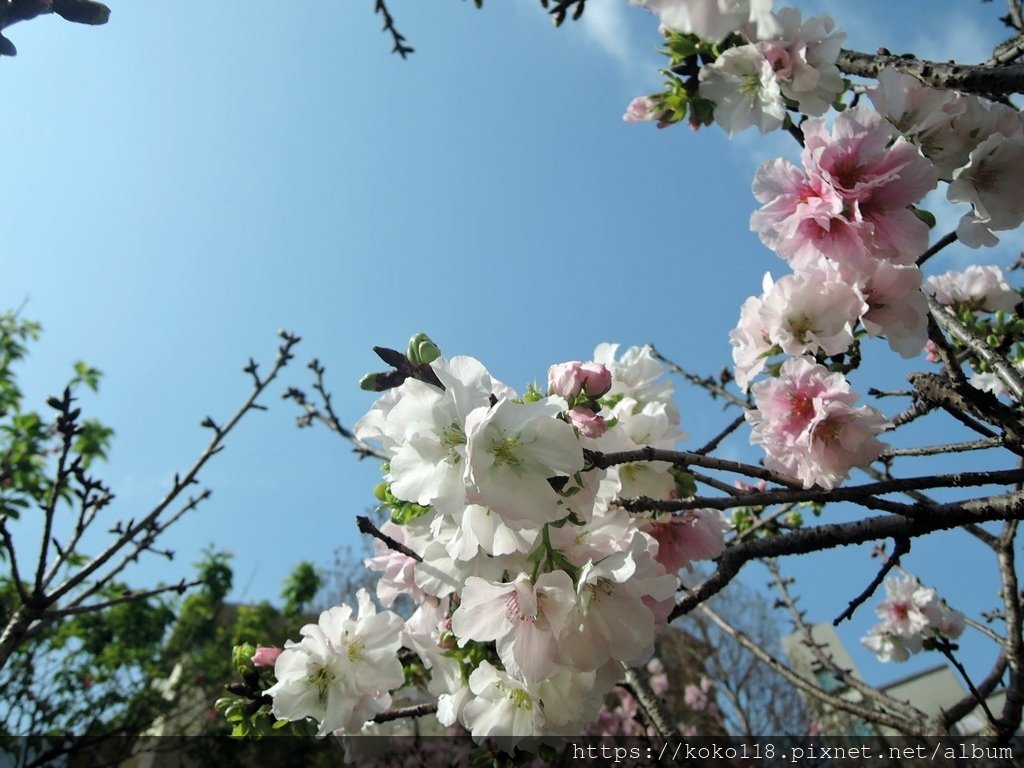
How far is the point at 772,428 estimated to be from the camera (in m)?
1.68

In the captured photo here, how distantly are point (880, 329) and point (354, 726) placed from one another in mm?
1914

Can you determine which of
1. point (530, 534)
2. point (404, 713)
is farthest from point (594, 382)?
point (404, 713)

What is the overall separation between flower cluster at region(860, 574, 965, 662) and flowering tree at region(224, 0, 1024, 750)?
2434mm

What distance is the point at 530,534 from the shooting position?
141cm

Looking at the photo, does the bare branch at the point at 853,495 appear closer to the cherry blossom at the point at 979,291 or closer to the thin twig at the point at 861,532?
the thin twig at the point at 861,532

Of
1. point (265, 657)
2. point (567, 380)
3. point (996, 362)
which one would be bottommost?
point (265, 657)

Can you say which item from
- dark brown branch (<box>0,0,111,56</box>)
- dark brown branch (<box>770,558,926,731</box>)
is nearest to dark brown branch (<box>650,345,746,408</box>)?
dark brown branch (<box>770,558,926,731</box>)

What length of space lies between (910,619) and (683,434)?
3.22 metres

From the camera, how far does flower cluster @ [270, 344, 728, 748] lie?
124 cm

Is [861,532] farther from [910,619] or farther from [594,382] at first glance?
[910,619]

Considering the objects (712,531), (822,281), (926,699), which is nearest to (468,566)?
(712,531)

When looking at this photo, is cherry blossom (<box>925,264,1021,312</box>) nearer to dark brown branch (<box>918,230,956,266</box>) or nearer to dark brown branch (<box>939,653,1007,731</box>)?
dark brown branch (<box>918,230,956,266</box>)

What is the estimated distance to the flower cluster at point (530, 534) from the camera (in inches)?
48.6

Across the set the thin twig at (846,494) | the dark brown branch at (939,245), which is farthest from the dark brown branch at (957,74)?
the thin twig at (846,494)
